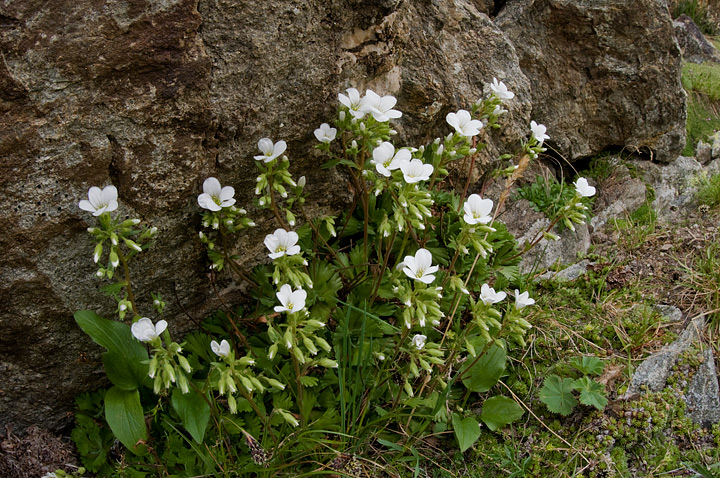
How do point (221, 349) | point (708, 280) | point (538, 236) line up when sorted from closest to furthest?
point (221, 349)
point (708, 280)
point (538, 236)

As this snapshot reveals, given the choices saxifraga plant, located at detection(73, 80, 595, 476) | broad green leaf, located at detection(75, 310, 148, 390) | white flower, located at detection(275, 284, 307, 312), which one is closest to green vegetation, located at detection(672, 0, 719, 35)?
saxifraga plant, located at detection(73, 80, 595, 476)

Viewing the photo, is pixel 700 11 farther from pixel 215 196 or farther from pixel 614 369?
pixel 215 196

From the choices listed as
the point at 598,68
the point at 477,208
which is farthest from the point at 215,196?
the point at 598,68

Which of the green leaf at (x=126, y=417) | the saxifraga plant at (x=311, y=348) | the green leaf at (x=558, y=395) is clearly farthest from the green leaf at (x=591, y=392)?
the green leaf at (x=126, y=417)

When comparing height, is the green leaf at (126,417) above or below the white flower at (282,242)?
below

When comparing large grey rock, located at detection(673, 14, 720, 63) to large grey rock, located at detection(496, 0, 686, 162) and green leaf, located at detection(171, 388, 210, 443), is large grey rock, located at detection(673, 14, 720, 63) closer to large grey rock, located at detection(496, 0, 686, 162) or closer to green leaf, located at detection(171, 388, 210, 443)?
large grey rock, located at detection(496, 0, 686, 162)

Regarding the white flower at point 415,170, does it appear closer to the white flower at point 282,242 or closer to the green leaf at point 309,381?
the white flower at point 282,242

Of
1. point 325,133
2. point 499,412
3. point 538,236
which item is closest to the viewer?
point 325,133
